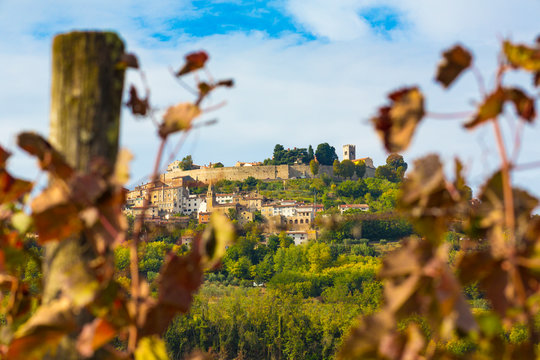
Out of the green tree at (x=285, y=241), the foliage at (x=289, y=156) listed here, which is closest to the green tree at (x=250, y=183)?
the foliage at (x=289, y=156)

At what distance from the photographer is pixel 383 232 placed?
40.5 m

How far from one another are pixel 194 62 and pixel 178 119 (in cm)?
7

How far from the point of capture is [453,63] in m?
0.49

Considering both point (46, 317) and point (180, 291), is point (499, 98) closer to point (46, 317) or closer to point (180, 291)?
point (180, 291)

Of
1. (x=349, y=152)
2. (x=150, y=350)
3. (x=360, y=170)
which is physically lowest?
(x=150, y=350)

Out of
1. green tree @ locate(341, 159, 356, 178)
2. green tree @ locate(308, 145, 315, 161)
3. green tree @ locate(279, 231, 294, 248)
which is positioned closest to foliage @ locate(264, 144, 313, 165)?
green tree @ locate(308, 145, 315, 161)

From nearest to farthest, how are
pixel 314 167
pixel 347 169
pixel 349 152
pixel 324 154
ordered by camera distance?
pixel 314 167, pixel 347 169, pixel 324 154, pixel 349 152

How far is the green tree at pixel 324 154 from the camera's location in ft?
176

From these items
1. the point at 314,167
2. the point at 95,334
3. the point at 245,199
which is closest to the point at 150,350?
the point at 95,334

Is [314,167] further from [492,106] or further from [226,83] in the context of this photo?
[492,106]

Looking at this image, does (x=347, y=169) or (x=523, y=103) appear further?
(x=347, y=169)

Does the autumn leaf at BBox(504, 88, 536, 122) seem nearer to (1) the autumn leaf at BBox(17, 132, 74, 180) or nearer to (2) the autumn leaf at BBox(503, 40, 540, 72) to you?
(2) the autumn leaf at BBox(503, 40, 540, 72)

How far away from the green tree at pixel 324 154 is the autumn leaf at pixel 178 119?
5296cm

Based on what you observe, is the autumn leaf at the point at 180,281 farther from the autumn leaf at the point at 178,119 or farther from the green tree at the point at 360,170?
the green tree at the point at 360,170
